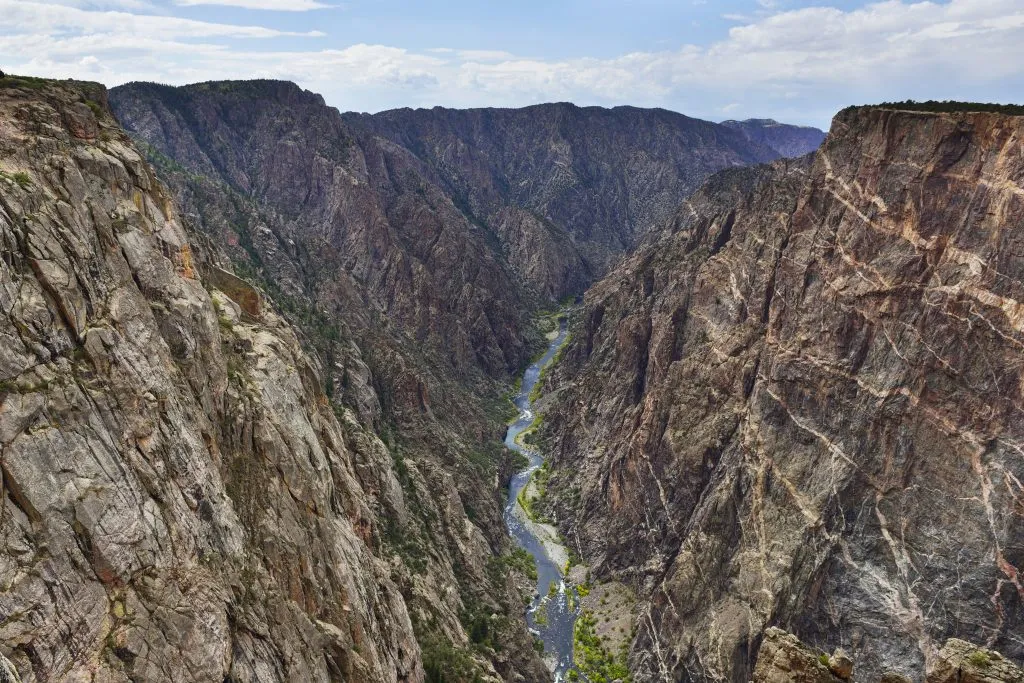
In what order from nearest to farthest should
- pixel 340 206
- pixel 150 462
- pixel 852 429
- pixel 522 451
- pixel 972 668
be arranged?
pixel 972 668, pixel 150 462, pixel 852 429, pixel 522 451, pixel 340 206

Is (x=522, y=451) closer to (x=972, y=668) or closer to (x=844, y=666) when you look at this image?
(x=844, y=666)

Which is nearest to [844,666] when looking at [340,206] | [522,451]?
[522,451]

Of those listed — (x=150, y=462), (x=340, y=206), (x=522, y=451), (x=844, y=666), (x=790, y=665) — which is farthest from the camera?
(x=340, y=206)

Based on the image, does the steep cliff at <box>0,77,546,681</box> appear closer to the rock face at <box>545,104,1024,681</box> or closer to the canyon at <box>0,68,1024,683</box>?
the canyon at <box>0,68,1024,683</box>

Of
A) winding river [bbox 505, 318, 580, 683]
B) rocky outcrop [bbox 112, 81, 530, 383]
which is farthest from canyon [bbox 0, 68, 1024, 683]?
rocky outcrop [bbox 112, 81, 530, 383]

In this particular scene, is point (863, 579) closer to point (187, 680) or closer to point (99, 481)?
point (187, 680)

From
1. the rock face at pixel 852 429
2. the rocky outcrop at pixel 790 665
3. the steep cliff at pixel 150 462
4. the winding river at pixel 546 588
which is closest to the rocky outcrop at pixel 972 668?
the rocky outcrop at pixel 790 665

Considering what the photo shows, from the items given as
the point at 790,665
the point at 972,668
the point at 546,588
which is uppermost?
the point at 972,668
